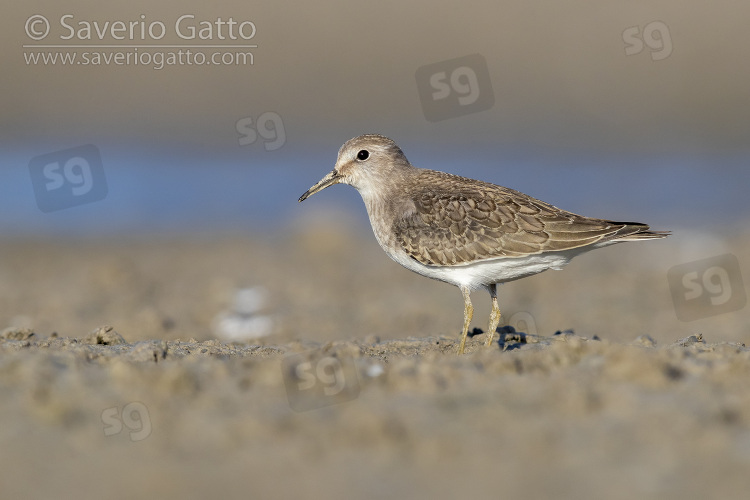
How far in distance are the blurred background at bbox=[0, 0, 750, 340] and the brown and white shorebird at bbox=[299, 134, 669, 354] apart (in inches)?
242

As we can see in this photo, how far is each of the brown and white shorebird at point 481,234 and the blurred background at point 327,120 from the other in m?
6.15

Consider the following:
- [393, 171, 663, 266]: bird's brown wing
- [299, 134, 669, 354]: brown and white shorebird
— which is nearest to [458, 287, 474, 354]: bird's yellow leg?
[299, 134, 669, 354]: brown and white shorebird

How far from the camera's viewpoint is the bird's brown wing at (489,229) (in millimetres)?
7984

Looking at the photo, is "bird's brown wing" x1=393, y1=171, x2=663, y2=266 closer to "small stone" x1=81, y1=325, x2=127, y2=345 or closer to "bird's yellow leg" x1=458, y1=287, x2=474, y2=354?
"bird's yellow leg" x1=458, y1=287, x2=474, y2=354

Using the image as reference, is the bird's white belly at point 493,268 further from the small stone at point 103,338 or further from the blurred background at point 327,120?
the blurred background at point 327,120

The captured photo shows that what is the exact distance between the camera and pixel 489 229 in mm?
8070

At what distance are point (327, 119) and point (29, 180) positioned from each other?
7.93 metres

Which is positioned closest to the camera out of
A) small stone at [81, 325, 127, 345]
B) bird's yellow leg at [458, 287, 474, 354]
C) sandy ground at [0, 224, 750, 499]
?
sandy ground at [0, 224, 750, 499]

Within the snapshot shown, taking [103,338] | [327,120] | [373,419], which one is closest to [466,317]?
[103,338]

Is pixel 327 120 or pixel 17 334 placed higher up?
pixel 327 120

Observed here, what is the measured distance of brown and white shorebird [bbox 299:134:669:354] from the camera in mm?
7992

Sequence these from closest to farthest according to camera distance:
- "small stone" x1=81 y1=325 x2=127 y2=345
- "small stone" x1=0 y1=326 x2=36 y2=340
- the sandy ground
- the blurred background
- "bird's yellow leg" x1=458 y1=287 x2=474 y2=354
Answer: the sandy ground < "bird's yellow leg" x1=458 y1=287 x2=474 y2=354 < "small stone" x1=81 y1=325 x2=127 y2=345 < "small stone" x1=0 y1=326 x2=36 y2=340 < the blurred background

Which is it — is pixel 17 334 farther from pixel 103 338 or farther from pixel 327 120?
pixel 327 120

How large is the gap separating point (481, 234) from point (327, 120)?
58.7 ft
